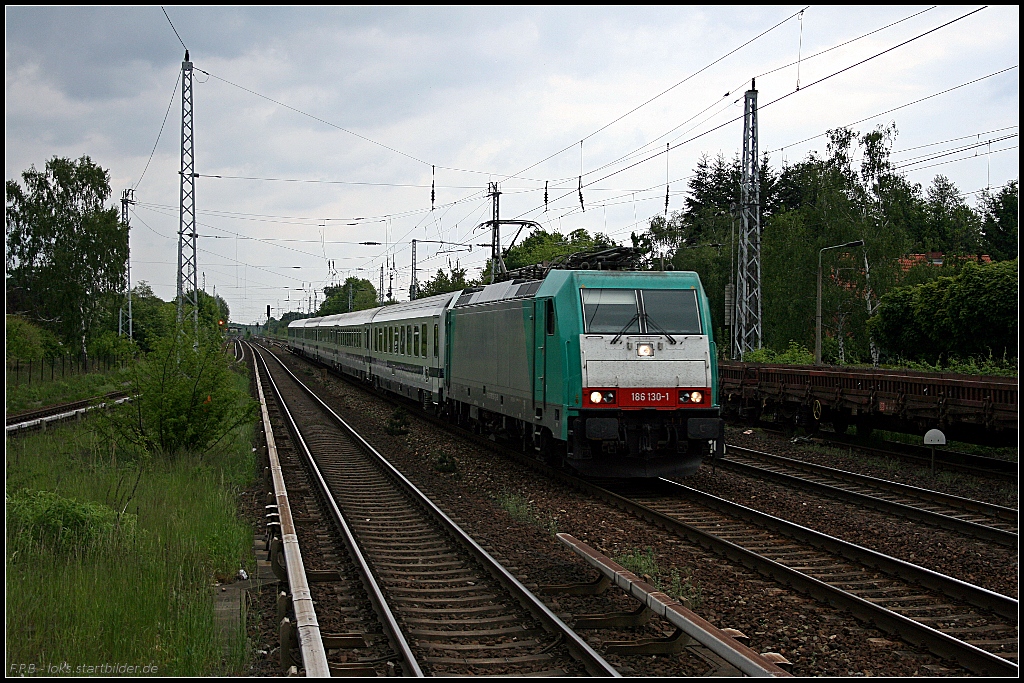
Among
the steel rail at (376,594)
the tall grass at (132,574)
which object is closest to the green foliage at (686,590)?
the steel rail at (376,594)

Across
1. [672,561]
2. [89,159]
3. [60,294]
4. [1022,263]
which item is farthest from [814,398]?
[89,159]

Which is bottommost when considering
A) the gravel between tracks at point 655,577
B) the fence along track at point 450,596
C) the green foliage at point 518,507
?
the fence along track at point 450,596

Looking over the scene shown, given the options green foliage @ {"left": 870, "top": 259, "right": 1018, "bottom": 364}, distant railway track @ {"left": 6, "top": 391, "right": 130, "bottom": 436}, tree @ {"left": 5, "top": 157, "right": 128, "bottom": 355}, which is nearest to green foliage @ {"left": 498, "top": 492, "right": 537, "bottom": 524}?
distant railway track @ {"left": 6, "top": 391, "right": 130, "bottom": 436}

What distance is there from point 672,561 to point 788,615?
190 centimetres

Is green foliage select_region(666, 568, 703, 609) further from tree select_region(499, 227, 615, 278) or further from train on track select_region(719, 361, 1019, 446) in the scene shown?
tree select_region(499, 227, 615, 278)

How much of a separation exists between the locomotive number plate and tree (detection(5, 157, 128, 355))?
38476mm

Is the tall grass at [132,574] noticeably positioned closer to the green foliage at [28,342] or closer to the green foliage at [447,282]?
the green foliage at [28,342]

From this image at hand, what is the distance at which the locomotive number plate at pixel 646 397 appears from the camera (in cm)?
1263

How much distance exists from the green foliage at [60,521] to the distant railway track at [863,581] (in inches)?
249

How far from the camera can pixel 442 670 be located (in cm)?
623

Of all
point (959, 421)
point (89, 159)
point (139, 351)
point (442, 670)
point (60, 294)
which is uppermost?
point (89, 159)

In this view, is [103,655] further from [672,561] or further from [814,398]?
[814,398]

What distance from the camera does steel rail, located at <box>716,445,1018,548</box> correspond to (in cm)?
997

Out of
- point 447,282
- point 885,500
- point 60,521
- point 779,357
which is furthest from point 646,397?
point 447,282
